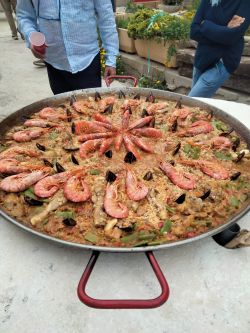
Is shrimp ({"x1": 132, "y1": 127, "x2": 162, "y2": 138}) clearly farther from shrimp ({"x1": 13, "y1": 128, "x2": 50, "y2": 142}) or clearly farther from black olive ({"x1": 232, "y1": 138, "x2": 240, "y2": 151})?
shrimp ({"x1": 13, "y1": 128, "x2": 50, "y2": 142})

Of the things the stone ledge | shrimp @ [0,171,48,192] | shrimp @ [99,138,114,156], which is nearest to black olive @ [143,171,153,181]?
shrimp @ [99,138,114,156]

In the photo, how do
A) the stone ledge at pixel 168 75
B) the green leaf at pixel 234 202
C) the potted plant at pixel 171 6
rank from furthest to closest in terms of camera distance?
the potted plant at pixel 171 6 → the stone ledge at pixel 168 75 → the green leaf at pixel 234 202

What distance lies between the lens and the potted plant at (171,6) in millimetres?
8172

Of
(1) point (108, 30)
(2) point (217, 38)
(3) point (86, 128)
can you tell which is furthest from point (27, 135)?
(2) point (217, 38)

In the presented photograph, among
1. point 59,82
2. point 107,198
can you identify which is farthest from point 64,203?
point 59,82

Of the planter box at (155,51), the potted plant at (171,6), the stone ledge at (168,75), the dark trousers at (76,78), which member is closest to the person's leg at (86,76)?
the dark trousers at (76,78)

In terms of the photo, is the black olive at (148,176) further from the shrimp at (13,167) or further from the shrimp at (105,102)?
the shrimp at (105,102)

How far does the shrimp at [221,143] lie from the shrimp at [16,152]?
130cm

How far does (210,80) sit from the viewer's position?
12.5 ft

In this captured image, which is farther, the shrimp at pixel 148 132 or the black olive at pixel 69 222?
the shrimp at pixel 148 132

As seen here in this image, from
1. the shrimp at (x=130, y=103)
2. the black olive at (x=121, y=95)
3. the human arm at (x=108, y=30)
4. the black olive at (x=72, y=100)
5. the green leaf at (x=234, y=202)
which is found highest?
the human arm at (x=108, y=30)

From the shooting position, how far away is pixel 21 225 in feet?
5.12

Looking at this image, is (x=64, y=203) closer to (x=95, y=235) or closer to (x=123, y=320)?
(x=95, y=235)

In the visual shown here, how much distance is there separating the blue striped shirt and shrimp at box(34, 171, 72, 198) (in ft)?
5.76
